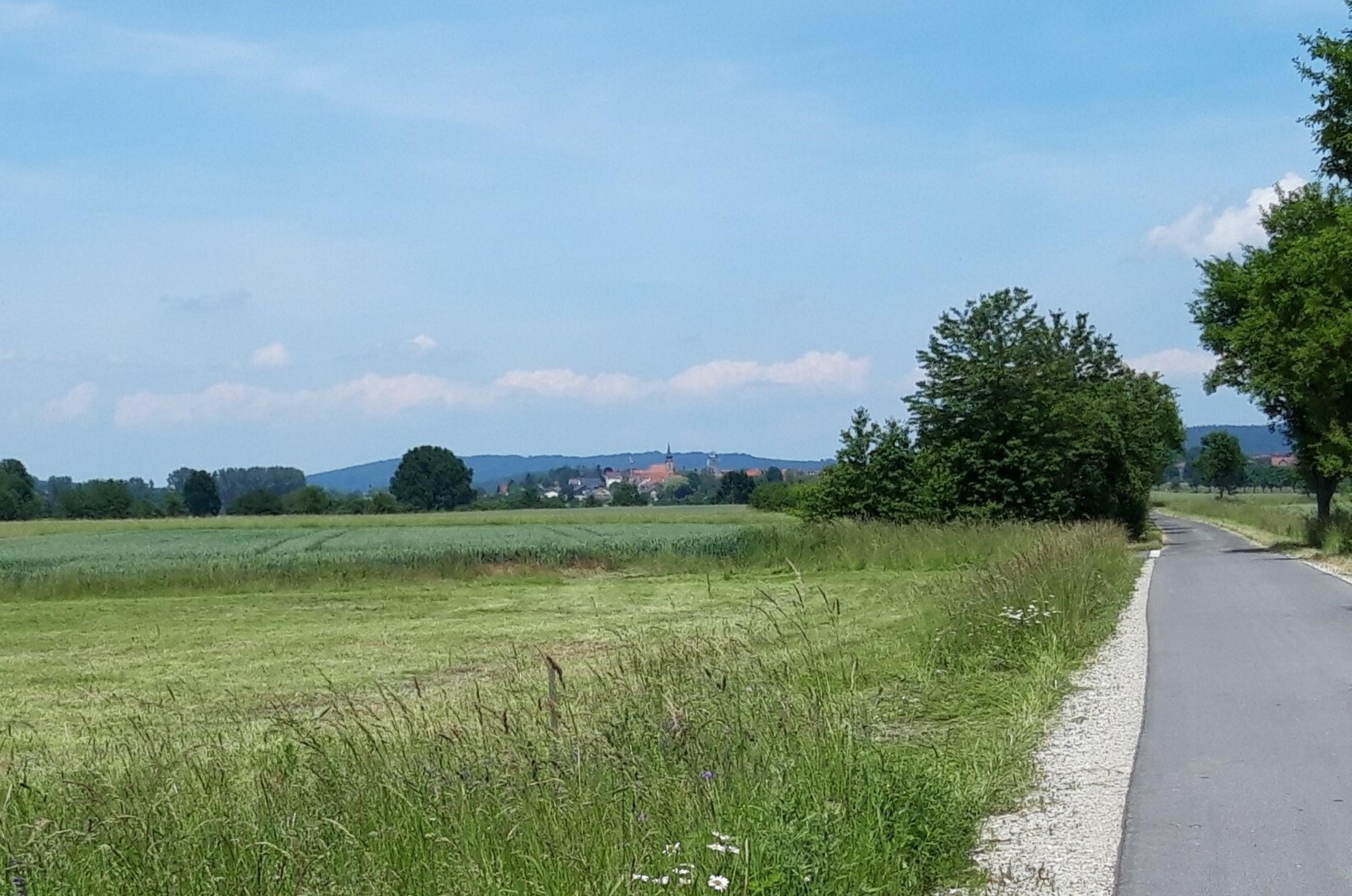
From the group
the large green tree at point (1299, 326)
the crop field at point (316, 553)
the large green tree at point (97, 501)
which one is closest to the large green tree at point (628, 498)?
the large green tree at point (97, 501)

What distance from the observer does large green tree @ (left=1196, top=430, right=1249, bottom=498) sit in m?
137

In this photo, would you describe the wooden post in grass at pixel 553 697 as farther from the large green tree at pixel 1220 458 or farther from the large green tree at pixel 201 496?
the large green tree at pixel 201 496

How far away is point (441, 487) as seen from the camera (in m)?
153

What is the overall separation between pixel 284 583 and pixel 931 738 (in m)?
31.6

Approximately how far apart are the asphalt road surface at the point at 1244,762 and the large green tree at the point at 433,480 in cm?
13471

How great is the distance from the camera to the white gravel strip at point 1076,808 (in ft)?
21.7

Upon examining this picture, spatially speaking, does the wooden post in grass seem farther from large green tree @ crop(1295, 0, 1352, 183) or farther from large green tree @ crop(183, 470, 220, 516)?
large green tree @ crop(183, 470, 220, 516)

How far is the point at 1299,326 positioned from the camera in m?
38.2

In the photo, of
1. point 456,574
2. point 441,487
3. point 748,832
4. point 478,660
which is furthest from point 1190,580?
point 441,487

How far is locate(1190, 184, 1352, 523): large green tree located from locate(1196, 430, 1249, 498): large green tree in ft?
281

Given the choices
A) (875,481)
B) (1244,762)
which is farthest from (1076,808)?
(875,481)

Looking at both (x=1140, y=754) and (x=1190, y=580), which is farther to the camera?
(x=1190, y=580)

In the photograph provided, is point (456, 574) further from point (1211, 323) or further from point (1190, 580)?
point (1211, 323)

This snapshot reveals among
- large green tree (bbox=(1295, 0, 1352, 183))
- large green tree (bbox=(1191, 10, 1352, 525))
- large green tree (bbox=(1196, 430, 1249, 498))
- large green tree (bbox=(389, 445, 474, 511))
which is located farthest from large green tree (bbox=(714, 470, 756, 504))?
large green tree (bbox=(1295, 0, 1352, 183))
